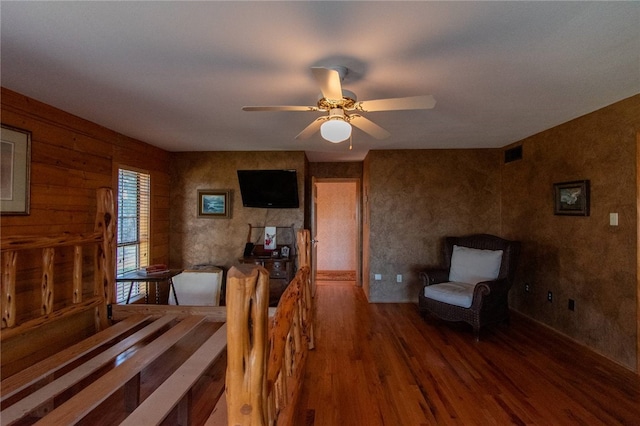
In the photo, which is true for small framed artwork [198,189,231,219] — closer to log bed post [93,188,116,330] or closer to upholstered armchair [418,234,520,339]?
log bed post [93,188,116,330]

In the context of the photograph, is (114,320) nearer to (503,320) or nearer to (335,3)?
(335,3)

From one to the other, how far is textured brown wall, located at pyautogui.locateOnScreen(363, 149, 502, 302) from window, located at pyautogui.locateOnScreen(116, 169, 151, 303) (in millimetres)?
3262

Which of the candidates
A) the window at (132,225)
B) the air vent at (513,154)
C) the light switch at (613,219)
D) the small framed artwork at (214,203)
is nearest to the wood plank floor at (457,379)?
the light switch at (613,219)

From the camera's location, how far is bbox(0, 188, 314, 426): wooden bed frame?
3.00ft

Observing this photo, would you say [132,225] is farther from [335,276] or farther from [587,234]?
[587,234]

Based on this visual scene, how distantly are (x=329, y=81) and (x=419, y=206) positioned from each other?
3357 millimetres

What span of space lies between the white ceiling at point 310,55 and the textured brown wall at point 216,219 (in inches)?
64.2

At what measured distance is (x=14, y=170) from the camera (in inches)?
94.0

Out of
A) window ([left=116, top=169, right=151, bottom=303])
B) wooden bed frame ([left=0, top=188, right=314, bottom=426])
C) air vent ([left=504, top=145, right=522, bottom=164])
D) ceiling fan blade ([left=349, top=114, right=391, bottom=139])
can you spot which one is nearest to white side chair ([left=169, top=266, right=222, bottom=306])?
wooden bed frame ([left=0, top=188, right=314, bottom=426])

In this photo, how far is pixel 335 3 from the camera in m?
1.40

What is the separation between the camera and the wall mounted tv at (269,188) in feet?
14.9

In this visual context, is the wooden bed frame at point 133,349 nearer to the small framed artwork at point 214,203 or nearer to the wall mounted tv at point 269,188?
the small framed artwork at point 214,203

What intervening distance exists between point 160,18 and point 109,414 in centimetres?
255

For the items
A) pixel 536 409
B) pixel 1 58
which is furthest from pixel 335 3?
pixel 536 409
